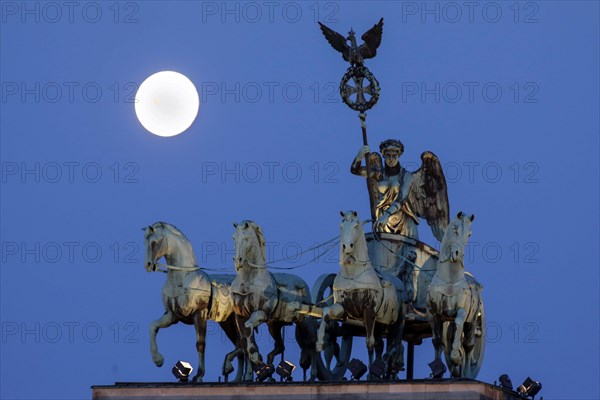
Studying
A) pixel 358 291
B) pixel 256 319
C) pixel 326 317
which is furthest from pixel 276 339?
pixel 358 291

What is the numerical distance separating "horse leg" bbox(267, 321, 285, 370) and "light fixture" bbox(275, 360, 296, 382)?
31.0 inches

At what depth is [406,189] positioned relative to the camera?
54469 millimetres

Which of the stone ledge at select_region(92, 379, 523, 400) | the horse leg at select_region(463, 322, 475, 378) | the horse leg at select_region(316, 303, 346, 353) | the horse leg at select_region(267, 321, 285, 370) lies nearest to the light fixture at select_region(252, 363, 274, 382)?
the stone ledge at select_region(92, 379, 523, 400)

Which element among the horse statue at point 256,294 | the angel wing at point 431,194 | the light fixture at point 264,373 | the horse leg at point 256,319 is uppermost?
the angel wing at point 431,194

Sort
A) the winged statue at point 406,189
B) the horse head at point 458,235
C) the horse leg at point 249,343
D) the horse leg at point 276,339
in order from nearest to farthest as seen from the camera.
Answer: the horse head at point 458,235 → the horse leg at point 249,343 → the horse leg at point 276,339 → the winged statue at point 406,189

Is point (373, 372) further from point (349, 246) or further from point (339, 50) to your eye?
point (339, 50)

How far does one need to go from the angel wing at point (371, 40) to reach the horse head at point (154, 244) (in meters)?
5.18

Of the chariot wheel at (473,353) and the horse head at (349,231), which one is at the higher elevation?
the horse head at (349,231)

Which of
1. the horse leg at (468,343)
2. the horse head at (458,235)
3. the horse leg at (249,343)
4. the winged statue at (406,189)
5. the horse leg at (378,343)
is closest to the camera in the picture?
the horse head at (458,235)

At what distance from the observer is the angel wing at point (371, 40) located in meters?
54.7

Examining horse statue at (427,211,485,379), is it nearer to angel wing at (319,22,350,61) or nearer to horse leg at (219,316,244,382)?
horse leg at (219,316,244,382)

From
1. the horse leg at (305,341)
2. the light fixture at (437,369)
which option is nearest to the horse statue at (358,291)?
the light fixture at (437,369)

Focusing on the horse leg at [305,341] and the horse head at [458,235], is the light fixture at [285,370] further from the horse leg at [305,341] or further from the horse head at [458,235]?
the horse head at [458,235]

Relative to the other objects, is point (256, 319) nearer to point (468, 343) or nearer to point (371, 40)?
point (468, 343)
